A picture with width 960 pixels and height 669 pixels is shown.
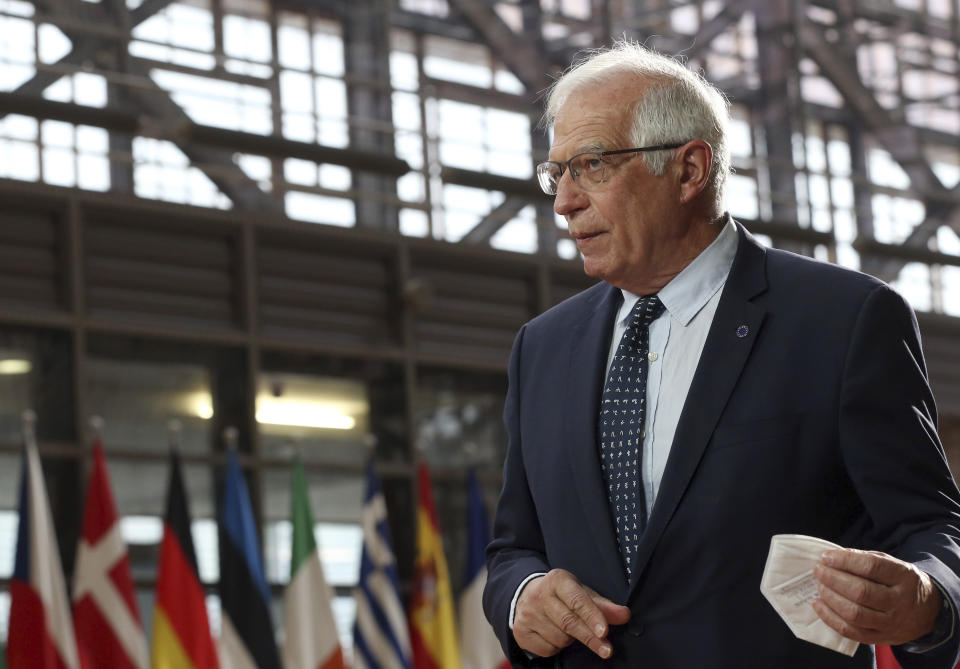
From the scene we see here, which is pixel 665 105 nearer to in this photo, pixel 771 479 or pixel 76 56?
pixel 771 479

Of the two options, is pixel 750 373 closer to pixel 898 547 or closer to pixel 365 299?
pixel 898 547

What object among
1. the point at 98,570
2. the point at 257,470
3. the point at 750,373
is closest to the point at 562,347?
the point at 750,373

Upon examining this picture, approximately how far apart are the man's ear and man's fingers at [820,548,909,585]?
725mm

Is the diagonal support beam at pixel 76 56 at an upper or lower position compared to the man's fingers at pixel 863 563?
upper

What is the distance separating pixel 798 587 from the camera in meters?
2.07

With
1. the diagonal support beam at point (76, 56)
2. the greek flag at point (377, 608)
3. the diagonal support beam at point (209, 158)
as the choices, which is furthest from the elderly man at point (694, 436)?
the diagonal support beam at point (209, 158)

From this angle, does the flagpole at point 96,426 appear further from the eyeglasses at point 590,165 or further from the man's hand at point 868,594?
the man's hand at point 868,594

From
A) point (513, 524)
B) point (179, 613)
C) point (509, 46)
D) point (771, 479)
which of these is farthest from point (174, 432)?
point (771, 479)

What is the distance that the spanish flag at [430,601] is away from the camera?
986 cm

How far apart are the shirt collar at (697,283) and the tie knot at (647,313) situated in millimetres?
15

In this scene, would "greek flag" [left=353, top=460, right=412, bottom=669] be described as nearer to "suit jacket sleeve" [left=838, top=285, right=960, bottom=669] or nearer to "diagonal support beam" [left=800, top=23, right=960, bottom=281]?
"suit jacket sleeve" [left=838, top=285, right=960, bottom=669]

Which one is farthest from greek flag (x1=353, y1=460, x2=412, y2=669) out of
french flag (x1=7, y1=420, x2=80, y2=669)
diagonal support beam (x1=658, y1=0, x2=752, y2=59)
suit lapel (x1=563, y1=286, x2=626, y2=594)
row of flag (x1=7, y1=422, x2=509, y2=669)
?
suit lapel (x1=563, y1=286, x2=626, y2=594)

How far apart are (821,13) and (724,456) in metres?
14.3

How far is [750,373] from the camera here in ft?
7.72
